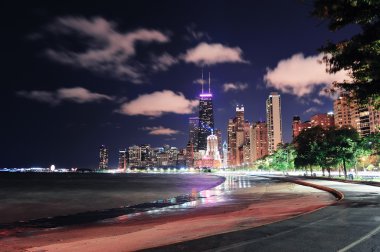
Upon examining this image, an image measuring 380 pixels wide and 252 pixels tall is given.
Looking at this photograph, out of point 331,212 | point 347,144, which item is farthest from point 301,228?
point 347,144

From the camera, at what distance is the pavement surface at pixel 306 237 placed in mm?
11023

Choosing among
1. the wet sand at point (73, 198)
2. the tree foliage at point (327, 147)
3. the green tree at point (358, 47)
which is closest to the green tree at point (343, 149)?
the tree foliage at point (327, 147)

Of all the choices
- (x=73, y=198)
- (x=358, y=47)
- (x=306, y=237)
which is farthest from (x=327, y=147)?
(x=306, y=237)

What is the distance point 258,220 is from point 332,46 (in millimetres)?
7901

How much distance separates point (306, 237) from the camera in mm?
12266

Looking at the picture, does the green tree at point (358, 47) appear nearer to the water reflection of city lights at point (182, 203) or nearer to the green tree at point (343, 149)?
the water reflection of city lights at point (182, 203)

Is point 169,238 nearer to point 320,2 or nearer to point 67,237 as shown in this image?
point 67,237

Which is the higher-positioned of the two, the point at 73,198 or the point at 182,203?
the point at 182,203

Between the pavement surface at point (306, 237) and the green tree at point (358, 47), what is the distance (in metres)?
5.05

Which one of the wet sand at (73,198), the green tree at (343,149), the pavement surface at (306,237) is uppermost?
the green tree at (343,149)

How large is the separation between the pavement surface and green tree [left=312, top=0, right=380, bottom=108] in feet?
16.6

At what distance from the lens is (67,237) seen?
17.2 metres

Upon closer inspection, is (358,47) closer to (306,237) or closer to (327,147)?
(306,237)

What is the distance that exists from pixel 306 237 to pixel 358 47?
25.1ft
